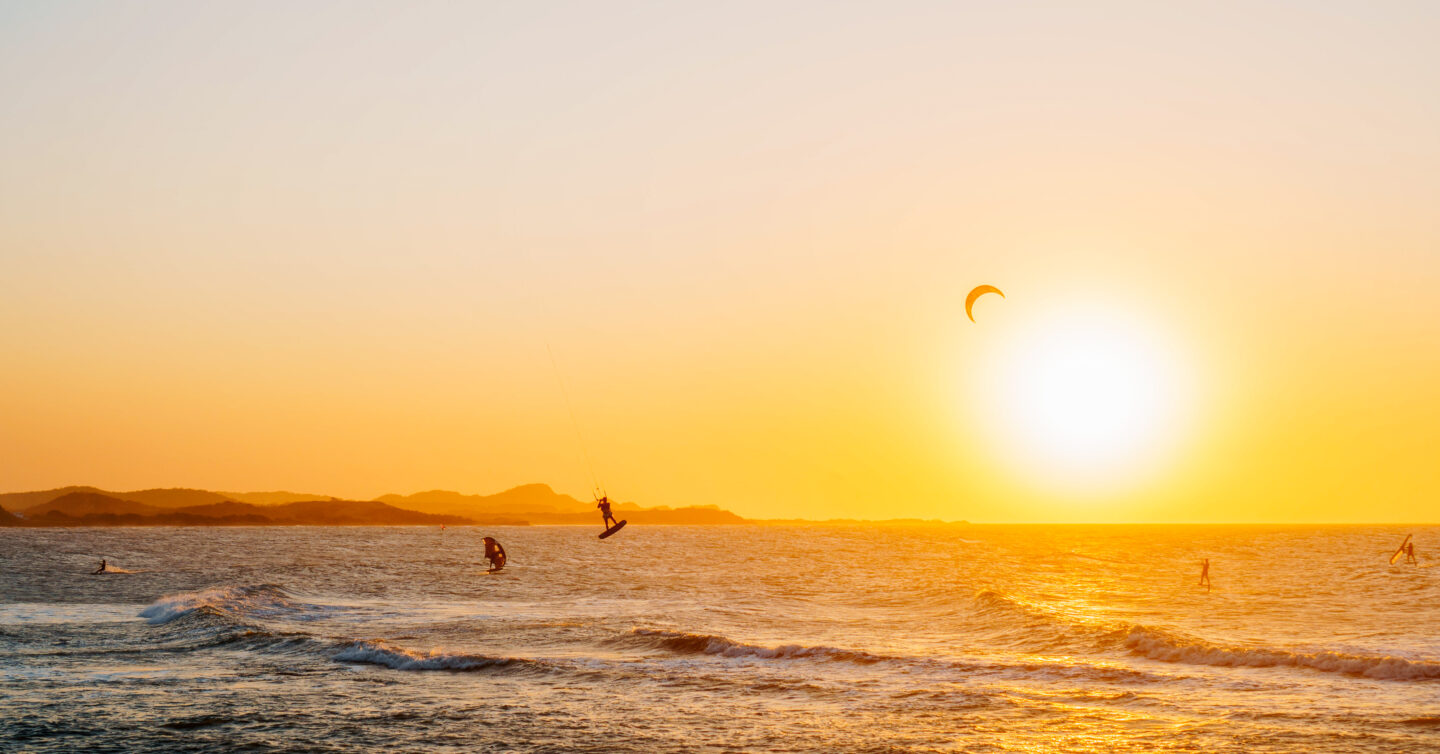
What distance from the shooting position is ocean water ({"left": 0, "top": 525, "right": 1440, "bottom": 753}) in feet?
59.5

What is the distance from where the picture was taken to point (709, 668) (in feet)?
86.5

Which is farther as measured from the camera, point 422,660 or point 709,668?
point 422,660

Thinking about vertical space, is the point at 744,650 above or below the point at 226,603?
above

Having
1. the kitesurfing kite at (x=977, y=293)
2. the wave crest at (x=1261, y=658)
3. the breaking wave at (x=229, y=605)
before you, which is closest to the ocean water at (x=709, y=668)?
the wave crest at (x=1261, y=658)

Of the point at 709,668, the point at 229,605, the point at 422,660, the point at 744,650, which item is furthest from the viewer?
the point at 229,605

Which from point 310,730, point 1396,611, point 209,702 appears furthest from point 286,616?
point 1396,611

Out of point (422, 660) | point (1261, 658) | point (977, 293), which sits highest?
point (977, 293)

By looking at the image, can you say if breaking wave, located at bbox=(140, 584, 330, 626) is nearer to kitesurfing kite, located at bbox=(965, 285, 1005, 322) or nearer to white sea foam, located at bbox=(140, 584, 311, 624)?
white sea foam, located at bbox=(140, 584, 311, 624)

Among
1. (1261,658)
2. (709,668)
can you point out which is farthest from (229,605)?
(1261,658)

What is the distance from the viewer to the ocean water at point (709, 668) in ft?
59.5

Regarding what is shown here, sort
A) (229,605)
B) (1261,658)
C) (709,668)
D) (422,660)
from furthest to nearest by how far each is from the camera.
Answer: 1. (229,605)
2. (1261,658)
3. (422,660)
4. (709,668)

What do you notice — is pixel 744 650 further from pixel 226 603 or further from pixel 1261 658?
pixel 226 603

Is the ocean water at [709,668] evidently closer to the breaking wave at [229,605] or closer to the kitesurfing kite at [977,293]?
the breaking wave at [229,605]

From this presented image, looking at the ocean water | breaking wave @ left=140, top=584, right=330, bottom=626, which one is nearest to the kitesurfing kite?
the ocean water
